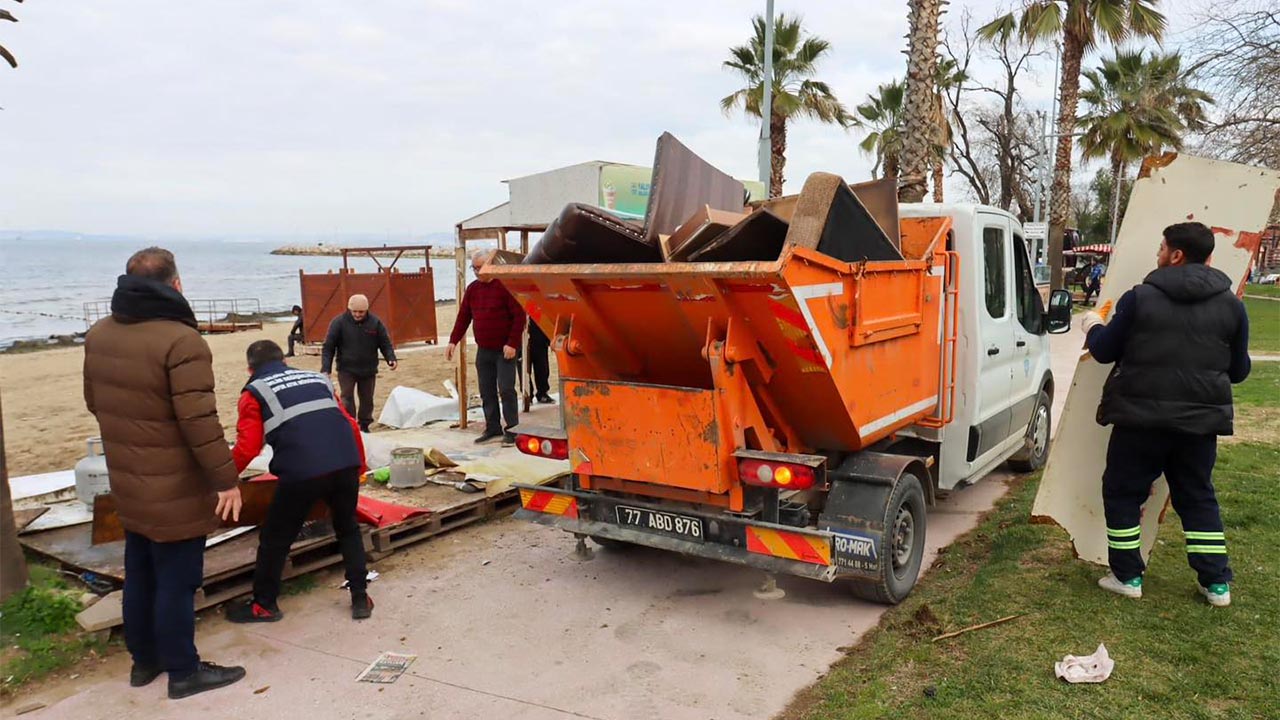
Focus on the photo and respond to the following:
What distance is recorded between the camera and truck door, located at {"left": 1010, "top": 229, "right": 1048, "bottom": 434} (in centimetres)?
632

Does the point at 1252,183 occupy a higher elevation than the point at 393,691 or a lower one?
higher

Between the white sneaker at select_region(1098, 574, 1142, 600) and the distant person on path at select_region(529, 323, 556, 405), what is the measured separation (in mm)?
7163

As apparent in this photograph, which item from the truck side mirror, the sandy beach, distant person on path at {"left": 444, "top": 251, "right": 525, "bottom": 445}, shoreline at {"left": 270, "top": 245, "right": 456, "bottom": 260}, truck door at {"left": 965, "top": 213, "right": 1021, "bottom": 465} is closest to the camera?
truck door at {"left": 965, "top": 213, "right": 1021, "bottom": 465}

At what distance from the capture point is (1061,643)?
3.72 metres

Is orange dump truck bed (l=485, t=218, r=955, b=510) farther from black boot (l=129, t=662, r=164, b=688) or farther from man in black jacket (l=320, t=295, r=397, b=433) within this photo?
man in black jacket (l=320, t=295, r=397, b=433)

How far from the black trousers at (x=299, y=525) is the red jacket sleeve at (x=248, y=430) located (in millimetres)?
226

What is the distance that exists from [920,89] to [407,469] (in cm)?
874

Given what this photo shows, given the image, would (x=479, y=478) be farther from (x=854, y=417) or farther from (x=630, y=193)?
(x=630, y=193)

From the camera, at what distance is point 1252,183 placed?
4.34 m

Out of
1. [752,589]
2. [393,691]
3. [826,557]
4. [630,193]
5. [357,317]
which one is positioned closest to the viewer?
[393,691]

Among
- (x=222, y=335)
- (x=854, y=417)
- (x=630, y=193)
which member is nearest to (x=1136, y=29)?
(x=630, y=193)

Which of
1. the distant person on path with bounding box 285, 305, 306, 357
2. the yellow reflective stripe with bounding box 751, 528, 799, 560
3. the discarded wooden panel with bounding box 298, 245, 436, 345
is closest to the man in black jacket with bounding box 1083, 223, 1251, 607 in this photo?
the yellow reflective stripe with bounding box 751, 528, 799, 560

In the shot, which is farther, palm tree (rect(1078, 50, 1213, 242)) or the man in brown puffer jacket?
palm tree (rect(1078, 50, 1213, 242))

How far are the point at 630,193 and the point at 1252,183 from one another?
6207 millimetres
